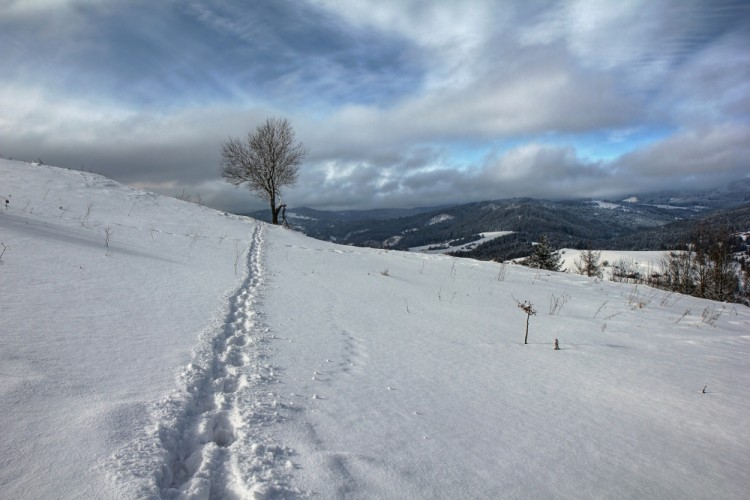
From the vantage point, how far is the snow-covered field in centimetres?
196

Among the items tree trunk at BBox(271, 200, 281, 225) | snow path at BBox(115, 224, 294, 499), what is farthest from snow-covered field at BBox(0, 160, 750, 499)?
tree trunk at BBox(271, 200, 281, 225)

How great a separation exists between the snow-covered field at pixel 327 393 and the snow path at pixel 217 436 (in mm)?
15

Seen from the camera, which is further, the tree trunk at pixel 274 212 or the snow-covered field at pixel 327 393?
the tree trunk at pixel 274 212

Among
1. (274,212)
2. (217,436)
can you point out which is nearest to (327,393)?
(217,436)

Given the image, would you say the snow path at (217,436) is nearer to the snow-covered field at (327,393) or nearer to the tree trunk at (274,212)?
the snow-covered field at (327,393)

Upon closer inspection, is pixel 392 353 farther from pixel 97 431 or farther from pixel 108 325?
pixel 108 325

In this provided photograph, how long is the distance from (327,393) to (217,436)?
905mm

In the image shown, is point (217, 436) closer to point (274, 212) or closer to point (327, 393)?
point (327, 393)

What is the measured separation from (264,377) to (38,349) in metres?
1.81

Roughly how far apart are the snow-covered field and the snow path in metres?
0.01

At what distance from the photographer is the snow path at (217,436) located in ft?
6.11

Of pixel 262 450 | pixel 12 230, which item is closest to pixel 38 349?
pixel 262 450

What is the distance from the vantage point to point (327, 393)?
300cm

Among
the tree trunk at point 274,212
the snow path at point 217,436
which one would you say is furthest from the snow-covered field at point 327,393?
the tree trunk at point 274,212
